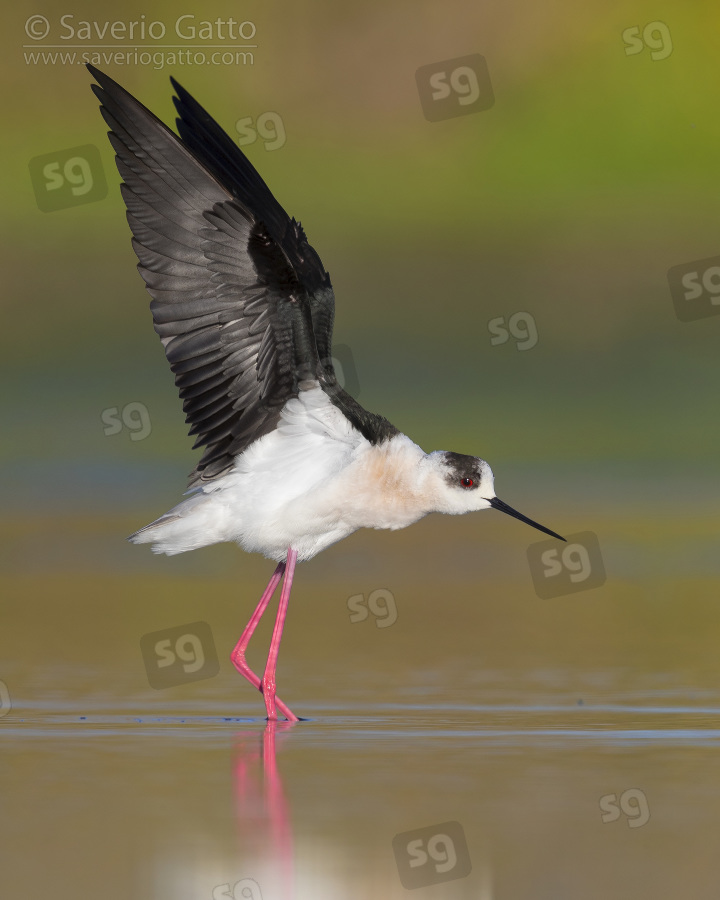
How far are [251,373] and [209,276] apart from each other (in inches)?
20.2

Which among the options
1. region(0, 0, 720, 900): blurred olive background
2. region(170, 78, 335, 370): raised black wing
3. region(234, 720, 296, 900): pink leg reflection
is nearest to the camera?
region(234, 720, 296, 900): pink leg reflection

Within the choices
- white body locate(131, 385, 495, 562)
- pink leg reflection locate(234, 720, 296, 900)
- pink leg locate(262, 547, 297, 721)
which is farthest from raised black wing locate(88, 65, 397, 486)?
pink leg reflection locate(234, 720, 296, 900)

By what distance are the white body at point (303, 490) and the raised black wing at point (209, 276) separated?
0.25 meters

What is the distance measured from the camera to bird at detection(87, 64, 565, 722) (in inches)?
306

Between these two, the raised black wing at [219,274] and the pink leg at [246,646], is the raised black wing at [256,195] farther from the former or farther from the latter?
the pink leg at [246,646]

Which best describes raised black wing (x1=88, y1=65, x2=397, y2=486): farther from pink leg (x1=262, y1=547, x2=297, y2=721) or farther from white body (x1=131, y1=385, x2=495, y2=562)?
pink leg (x1=262, y1=547, x2=297, y2=721)

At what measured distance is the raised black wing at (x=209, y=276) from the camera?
772cm

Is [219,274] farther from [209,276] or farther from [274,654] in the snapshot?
[274,654]

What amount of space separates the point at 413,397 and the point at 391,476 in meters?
8.88

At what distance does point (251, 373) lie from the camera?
8.09m

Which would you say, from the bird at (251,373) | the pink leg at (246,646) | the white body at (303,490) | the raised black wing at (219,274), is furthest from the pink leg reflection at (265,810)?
the raised black wing at (219,274)

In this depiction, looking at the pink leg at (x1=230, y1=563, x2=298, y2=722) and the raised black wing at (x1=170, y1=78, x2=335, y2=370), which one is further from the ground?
the raised black wing at (x1=170, y1=78, x2=335, y2=370)

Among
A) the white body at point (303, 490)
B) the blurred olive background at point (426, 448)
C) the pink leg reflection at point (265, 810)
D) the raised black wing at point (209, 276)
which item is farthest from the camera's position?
the white body at point (303, 490)

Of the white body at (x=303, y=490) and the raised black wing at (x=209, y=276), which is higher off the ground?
the raised black wing at (x=209, y=276)
